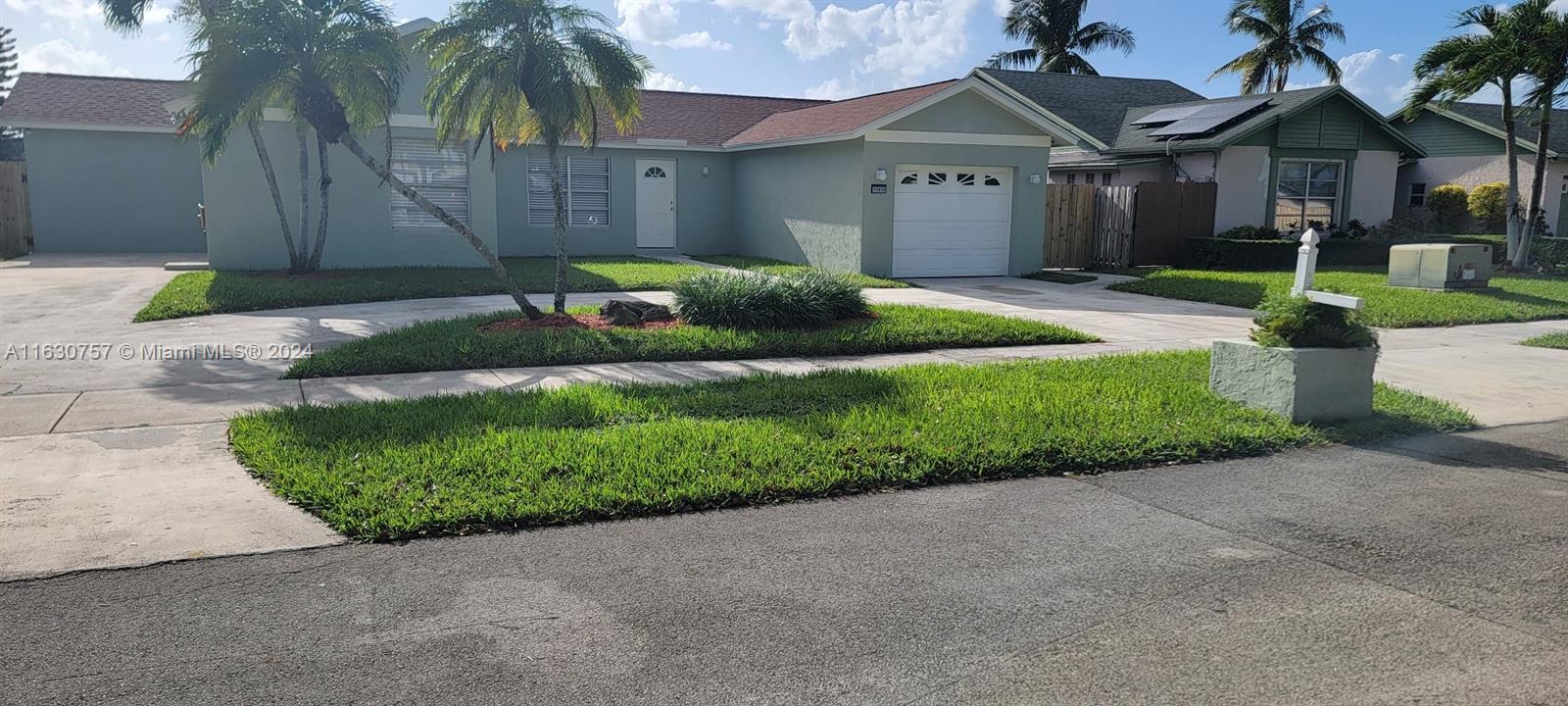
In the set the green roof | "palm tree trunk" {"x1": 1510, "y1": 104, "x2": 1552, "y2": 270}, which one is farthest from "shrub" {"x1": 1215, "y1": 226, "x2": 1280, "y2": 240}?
"palm tree trunk" {"x1": 1510, "y1": 104, "x2": 1552, "y2": 270}

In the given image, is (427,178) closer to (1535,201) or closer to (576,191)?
(576,191)

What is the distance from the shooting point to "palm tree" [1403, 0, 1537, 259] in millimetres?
18906

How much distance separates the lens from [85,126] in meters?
22.0

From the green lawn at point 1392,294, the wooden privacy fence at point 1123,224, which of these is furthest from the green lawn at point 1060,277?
the wooden privacy fence at point 1123,224

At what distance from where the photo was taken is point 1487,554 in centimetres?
484

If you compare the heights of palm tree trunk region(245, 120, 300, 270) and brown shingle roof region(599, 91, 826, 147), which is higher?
brown shingle roof region(599, 91, 826, 147)

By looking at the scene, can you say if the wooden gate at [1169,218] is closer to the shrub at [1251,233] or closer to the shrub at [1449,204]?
the shrub at [1251,233]

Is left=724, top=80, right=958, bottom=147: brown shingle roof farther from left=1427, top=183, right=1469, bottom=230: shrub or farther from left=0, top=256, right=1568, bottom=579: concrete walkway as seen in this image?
left=1427, top=183, right=1469, bottom=230: shrub

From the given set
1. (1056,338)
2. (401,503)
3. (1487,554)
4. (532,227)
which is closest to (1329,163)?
(1056,338)

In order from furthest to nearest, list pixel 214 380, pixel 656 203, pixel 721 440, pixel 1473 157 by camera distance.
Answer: pixel 1473 157 < pixel 656 203 < pixel 214 380 < pixel 721 440

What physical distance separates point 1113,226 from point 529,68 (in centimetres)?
1492

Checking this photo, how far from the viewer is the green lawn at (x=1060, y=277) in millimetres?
18916

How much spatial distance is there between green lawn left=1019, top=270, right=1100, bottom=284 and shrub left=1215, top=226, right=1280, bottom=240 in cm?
401

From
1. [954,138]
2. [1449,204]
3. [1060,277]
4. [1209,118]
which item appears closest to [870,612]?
[954,138]
